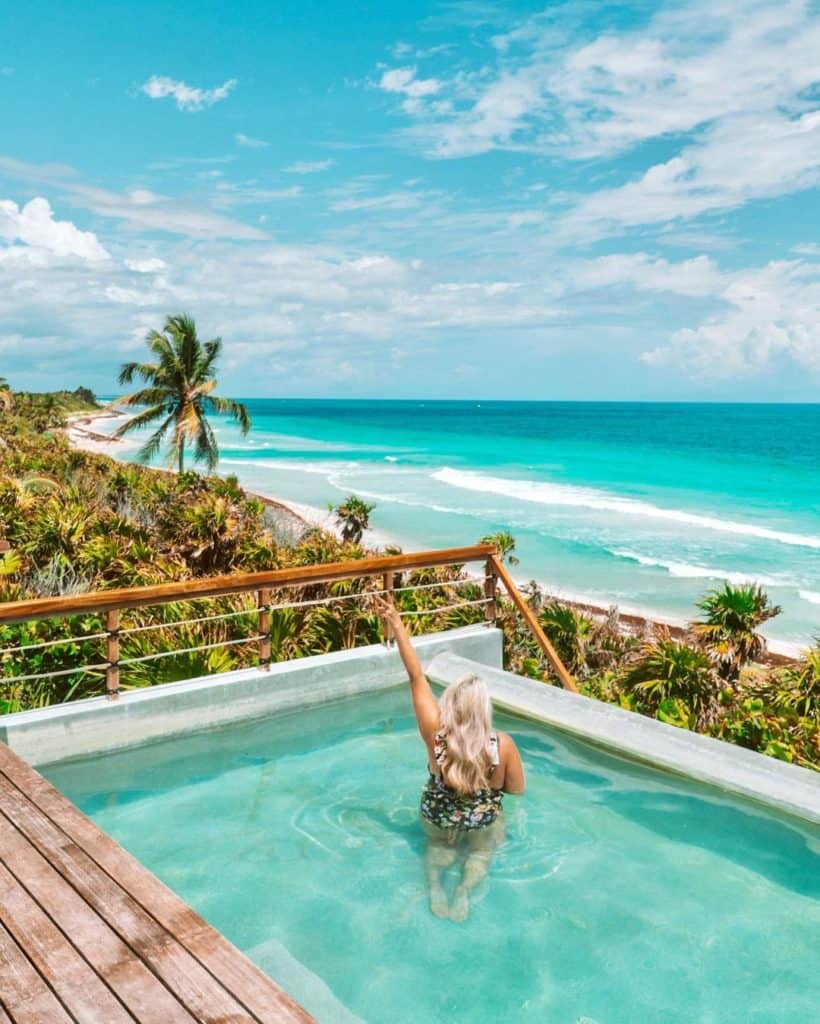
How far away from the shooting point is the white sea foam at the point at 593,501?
34.2 metres

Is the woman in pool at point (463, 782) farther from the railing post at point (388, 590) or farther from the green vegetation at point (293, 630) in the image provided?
the railing post at point (388, 590)

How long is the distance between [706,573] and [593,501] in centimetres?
1700

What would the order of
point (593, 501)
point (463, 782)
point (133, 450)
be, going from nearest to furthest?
point (463, 782), point (593, 501), point (133, 450)

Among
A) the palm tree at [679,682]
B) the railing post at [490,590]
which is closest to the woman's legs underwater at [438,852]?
the railing post at [490,590]

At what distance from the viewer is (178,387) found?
3241 cm

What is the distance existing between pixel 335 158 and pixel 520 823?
28555mm

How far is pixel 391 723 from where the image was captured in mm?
6688

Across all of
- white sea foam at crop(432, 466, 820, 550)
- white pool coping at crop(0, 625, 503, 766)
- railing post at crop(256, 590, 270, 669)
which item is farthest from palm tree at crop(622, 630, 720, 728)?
white sea foam at crop(432, 466, 820, 550)

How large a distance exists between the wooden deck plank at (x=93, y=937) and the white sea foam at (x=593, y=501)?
104ft

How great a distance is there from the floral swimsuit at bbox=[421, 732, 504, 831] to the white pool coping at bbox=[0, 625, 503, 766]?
7.76ft

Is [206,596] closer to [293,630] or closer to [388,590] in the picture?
[388,590]

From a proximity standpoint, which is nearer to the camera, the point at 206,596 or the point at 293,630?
the point at 206,596

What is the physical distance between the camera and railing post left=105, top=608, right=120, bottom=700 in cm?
558

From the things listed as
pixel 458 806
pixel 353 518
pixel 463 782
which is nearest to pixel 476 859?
pixel 458 806
